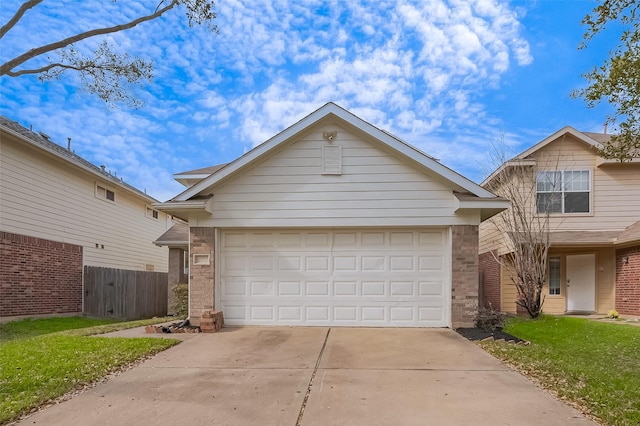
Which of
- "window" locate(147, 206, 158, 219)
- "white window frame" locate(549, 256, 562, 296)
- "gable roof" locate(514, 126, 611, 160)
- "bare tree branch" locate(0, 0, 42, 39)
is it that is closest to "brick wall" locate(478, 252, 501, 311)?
"white window frame" locate(549, 256, 562, 296)

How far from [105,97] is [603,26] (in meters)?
8.55

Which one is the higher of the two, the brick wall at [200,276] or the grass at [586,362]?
the brick wall at [200,276]

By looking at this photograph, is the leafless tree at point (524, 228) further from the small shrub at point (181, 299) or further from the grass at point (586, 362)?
the small shrub at point (181, 299)

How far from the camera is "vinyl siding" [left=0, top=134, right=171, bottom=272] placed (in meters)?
12.1

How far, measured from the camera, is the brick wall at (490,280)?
1603cm

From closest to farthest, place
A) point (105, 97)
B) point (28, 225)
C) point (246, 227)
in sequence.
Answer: point (105, 97)
point (246, 227)
point (28, 225)

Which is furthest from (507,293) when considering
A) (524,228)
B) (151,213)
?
(151,213)

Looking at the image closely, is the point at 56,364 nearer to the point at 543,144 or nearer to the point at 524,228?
the point at 524,228

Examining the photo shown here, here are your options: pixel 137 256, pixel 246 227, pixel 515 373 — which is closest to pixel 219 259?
pixel 246 227

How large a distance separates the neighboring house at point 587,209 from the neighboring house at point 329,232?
5860 millimetres

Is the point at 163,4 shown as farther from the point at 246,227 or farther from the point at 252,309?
the point at 252,309

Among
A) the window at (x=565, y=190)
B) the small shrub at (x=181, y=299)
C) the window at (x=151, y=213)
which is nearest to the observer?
the small shrub at (x=181, y=299)

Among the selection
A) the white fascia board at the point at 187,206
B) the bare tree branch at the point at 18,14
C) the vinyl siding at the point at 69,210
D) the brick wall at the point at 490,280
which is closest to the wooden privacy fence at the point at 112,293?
the vinyl siding at the point at 69,210

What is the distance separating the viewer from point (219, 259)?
Result: 32.2 feet
